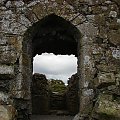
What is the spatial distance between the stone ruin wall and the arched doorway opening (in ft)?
0.55

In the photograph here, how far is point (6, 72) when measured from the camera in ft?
19.3

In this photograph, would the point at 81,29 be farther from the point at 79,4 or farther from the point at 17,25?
the point at 17,25

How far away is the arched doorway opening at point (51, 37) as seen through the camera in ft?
20.6

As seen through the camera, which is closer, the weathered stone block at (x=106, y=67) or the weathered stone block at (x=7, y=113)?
the weathered stone block at (x=7, y=113)

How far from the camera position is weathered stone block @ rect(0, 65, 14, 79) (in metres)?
5.88

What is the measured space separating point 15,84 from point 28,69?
0.53 m

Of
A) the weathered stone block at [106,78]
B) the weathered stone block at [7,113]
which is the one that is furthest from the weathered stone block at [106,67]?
the weathered stone block at [7,113]

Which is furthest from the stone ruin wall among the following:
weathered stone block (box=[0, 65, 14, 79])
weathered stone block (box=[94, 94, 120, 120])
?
weathered stone block (box=[94, 94, 120, 120])

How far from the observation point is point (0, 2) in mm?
6258

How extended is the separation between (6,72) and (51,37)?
72.9 inches

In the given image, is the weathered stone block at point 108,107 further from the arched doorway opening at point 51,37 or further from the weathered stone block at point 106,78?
the arched doorway opening at point 51,37

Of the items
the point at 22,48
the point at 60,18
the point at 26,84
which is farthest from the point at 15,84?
the point at 60,18

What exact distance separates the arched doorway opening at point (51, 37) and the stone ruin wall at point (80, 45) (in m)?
0.17

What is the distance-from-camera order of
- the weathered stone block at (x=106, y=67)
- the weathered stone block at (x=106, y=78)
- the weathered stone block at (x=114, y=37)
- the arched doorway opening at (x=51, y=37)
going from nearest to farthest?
the weathered stone block at (x=106, y=78), the weathered stone block at (x=106, y=67), the weathered stone block at (x=114, y=37), the arched doorway opening at (x=51, y=37)
